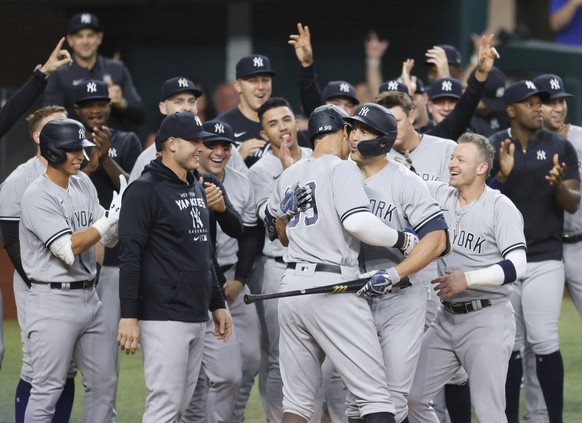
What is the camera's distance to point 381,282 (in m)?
5.43

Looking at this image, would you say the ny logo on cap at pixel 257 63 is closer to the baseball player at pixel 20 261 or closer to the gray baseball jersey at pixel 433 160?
the gray baseball jersey at pixel 433 160

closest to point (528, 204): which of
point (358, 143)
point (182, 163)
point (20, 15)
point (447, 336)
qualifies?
point (447, 336)

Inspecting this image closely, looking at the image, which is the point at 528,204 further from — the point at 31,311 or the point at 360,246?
the point at 31,311

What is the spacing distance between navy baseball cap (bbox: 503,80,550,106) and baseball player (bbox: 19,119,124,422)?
2682 mm

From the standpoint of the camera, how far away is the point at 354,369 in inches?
217

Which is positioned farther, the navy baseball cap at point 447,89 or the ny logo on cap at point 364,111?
the navy baseball cap at point 447,89

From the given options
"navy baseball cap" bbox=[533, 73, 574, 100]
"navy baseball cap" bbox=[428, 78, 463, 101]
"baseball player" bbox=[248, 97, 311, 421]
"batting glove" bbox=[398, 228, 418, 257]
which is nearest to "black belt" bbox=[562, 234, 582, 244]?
"navy baseball cap" bbox=[533, 73, 574, 100]

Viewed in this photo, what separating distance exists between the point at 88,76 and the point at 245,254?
2462 mm

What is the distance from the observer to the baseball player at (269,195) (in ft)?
23.7

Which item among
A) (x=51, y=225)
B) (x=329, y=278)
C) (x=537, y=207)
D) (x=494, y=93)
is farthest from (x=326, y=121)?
(x=494, y=93)

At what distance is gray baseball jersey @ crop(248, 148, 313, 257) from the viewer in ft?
23.8

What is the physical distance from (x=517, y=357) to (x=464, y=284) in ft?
4.69

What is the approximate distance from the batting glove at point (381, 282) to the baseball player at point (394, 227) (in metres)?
0.14

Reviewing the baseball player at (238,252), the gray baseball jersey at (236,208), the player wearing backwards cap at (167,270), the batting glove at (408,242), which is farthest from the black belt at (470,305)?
the gray baseball jersey at (236,208)
